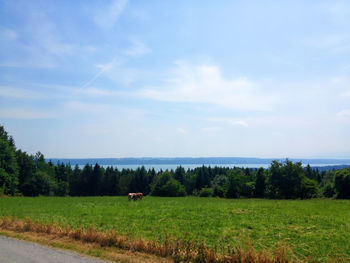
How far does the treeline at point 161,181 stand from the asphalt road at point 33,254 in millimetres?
46477

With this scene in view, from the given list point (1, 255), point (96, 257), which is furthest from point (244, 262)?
point (1, 255)

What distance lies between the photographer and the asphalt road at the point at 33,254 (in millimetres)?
8961

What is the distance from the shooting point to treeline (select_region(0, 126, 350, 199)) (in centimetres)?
5244

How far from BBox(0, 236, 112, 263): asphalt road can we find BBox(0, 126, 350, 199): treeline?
4648 centimetres

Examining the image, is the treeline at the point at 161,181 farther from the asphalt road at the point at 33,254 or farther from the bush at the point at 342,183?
the asphalt road at the point at 33,254

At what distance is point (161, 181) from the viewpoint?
7969cm

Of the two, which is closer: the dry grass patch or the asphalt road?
the dry grass patch

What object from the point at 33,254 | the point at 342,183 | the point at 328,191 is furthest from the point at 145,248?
the point at 328,191

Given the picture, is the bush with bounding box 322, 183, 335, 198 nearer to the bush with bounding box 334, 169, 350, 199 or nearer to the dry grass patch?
the bush with bounding box 334, 169, 350, 199

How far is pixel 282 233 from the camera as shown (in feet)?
46.3

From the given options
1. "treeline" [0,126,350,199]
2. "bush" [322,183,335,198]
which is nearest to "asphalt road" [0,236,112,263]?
"treeline" [0,126,350,199]

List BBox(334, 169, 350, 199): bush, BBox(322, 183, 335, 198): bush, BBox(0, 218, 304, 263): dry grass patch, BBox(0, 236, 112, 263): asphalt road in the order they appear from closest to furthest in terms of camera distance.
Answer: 1. BBox(0, 218, 304, 263): dry grass patch
2. BBox(0, 236, 112, 263): asphalt road
3. BBox(334, 169, 350, 199): bush
4. BBox(322, 183, 335, 198): bush

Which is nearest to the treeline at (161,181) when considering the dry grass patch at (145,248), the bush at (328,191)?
the bush at (328,191)

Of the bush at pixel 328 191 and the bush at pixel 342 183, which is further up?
the bush at pixel 342 183
